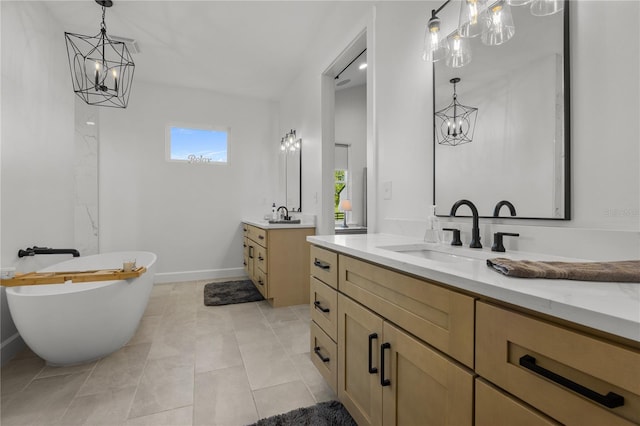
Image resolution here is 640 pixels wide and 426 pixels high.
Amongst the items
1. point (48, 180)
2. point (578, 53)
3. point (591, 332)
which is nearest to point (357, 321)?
point (591, 332)

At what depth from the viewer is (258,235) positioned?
11.5 ft

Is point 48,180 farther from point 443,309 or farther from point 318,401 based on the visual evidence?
point 443,309

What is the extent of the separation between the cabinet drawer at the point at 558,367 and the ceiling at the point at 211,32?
278 centimetres

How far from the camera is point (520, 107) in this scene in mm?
1215

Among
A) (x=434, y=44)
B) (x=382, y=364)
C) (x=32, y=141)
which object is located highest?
(x=434, y=44)

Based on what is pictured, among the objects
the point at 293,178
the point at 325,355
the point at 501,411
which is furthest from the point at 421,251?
the point at 293,178

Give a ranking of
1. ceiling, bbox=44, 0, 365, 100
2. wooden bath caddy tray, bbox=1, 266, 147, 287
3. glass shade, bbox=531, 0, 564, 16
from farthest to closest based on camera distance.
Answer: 1. ceiling, bbox=44, 0, 365, 100
2. wooden bath caddy tray, bbox=1, 266, 147, 287
3. glass shade, bbox=531, 0, 564, 16

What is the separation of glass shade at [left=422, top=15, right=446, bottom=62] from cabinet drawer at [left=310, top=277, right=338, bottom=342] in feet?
4.26

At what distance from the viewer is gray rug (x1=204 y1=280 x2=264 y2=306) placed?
11.2ft

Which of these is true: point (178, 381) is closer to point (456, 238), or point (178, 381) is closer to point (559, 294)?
point (456, 238)

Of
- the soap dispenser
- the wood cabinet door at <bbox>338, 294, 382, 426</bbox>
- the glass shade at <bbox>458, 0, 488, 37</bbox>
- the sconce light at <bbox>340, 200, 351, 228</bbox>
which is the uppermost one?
the glass shade at <bbox>458, 0, 488, 37</bbox>

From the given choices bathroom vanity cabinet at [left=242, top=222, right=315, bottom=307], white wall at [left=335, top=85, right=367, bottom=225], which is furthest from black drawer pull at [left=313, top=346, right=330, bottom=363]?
white wall at [left=335, top=85, right=367, bottom=225]

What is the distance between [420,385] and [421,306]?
0.24 meters

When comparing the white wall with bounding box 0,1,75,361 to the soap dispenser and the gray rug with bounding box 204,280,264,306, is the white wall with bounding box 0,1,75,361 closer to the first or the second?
the gray rug with bounding box 204,280,264,306
